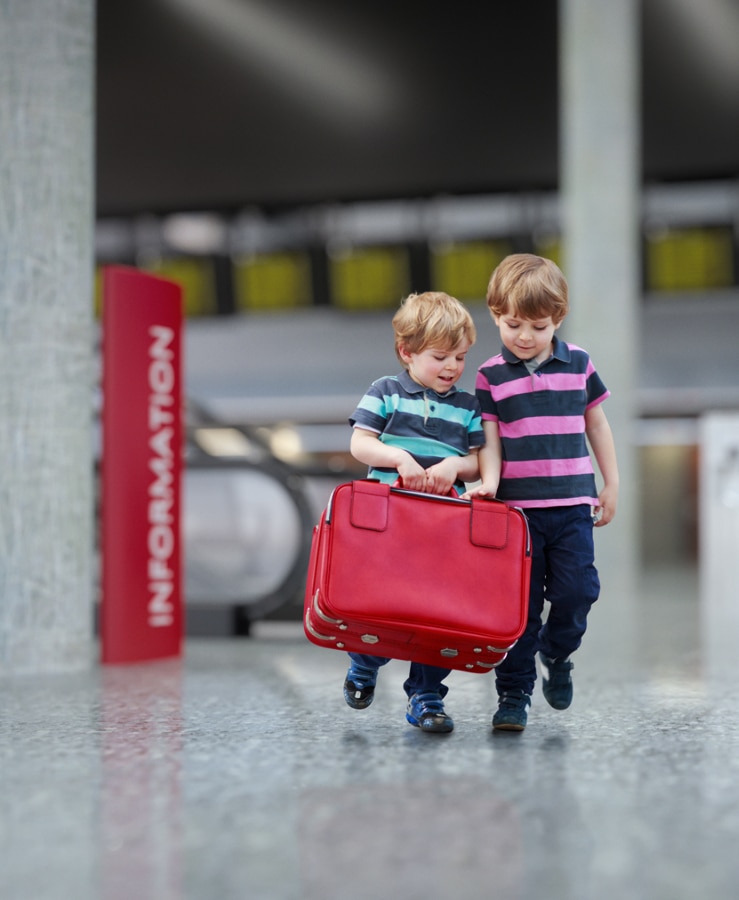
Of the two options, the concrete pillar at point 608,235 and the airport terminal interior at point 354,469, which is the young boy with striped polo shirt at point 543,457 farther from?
the concrete pillar at point 608,235

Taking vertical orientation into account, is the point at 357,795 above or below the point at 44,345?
below

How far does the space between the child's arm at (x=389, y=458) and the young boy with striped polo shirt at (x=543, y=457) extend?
0.19 meters

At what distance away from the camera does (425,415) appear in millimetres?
3037

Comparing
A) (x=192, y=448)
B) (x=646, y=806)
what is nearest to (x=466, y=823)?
(x=646, y=806)

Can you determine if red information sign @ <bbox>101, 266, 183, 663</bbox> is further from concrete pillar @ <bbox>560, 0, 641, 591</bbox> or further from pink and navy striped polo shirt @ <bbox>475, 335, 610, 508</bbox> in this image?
concrete pillar @ <bbox>560, 0, 641, 591</bbox>

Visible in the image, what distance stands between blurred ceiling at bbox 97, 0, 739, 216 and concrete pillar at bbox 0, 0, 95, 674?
4.46 metres

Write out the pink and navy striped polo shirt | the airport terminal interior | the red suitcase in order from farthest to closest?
the pink and navy striped polo shirt → the red suitcase → the airport terminal interior

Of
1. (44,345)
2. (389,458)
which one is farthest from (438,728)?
(44,345)

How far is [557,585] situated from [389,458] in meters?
0.58

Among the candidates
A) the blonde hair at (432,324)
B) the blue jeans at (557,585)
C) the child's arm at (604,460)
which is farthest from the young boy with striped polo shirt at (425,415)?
the child's arm at (604,460)

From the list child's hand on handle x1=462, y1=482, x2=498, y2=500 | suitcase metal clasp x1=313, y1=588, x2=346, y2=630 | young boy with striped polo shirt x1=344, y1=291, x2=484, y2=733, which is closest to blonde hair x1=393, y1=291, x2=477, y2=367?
young boy with striped polo shirt x1=344, y1=291, x2=484, y2=733

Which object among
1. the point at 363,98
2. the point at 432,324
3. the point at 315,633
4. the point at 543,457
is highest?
the point at 363,98

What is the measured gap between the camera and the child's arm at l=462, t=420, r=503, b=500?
3021 millimetres

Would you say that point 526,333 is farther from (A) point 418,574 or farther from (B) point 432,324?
(A) point 418,574
